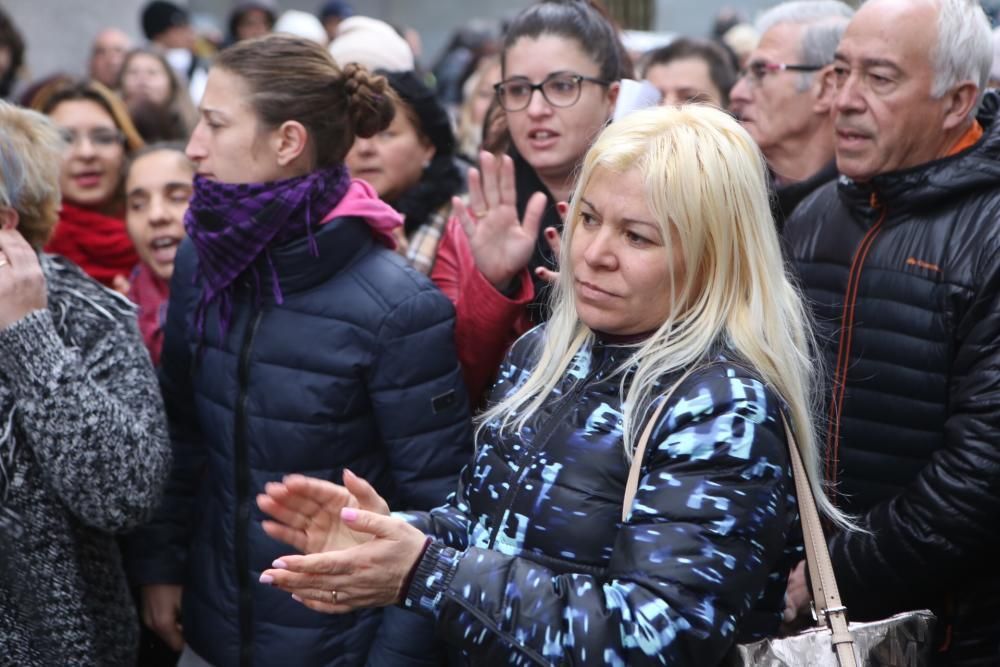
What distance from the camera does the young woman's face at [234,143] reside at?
2992mm

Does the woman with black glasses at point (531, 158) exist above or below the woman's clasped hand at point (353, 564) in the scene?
above

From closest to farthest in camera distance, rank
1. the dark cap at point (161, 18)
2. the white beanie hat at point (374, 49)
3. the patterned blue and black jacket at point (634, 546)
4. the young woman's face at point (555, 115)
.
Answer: the patterned blue and black jacket at point (634, 546) → the young woman's face at point (555, 115) → the white beanie hat at point (374, 49) → the dark cap at point (161, 18)

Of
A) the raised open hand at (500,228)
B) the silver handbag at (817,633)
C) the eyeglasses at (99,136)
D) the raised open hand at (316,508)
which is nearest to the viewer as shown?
the silver handbag at (817,633)

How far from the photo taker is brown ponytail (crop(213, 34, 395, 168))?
3.01 m

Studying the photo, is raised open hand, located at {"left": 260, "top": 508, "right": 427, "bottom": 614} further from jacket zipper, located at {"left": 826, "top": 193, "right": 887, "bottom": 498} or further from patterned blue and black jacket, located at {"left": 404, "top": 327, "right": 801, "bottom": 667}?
jacket zipper, located at {"left": 826, "top": 193, "right": 887, "bottom": 498}

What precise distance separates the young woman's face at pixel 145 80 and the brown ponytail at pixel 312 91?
3.58 metres

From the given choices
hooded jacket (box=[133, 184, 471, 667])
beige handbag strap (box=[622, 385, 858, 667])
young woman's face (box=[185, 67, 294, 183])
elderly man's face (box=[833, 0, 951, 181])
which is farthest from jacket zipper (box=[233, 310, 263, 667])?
elderly man's face (box=[833, 0, 951, 181])

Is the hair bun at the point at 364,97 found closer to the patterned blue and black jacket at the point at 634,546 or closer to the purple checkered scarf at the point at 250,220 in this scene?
the purple checkered scarf at the point at 250,220

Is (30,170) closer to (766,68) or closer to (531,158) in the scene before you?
(531,158)

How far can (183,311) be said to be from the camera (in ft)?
A: 10.6

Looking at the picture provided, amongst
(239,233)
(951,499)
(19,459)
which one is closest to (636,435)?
(951,499)


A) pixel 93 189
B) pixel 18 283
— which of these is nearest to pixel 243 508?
pixel 18 283

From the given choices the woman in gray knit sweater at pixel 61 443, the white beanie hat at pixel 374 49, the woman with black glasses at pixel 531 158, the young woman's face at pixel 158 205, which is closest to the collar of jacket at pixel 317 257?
the woman with black glasses at pixel 531 158

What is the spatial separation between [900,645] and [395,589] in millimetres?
895
